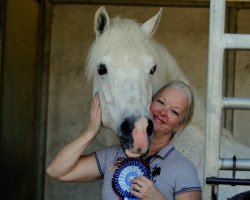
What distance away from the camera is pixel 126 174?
1956 mm

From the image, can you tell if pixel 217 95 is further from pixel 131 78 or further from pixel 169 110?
pixel 131 78

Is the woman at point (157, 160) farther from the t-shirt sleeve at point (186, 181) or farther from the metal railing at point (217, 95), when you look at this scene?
the metal railing at point (217, 95)

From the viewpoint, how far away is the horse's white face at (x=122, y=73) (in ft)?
7.40

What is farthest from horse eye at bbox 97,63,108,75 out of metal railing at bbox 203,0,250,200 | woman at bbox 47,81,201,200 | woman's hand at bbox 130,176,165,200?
metal railing at bbox 203,0,250,200

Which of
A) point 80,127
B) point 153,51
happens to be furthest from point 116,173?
point 80,127

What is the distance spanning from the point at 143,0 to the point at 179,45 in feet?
1.85

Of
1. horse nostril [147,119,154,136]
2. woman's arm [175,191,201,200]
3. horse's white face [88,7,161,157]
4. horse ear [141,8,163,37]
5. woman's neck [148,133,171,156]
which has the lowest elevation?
woman's arm [175,191,201,200]

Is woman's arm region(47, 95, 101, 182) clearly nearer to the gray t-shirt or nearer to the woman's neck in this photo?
the gray t-shirt

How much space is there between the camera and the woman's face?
2.13 meters

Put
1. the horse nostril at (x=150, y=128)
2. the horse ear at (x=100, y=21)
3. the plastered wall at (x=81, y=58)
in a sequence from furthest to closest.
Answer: the plastered wall at (x=81, y=58), the horse ear at (x=100, y=21), the horse nostril at (x=150, y=128)

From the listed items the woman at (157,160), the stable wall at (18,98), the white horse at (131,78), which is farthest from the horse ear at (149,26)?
the stable wall at (18,98)

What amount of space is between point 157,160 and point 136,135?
125 mm

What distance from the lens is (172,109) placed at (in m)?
2.13

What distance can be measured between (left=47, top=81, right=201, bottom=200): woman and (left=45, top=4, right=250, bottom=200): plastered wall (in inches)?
122
